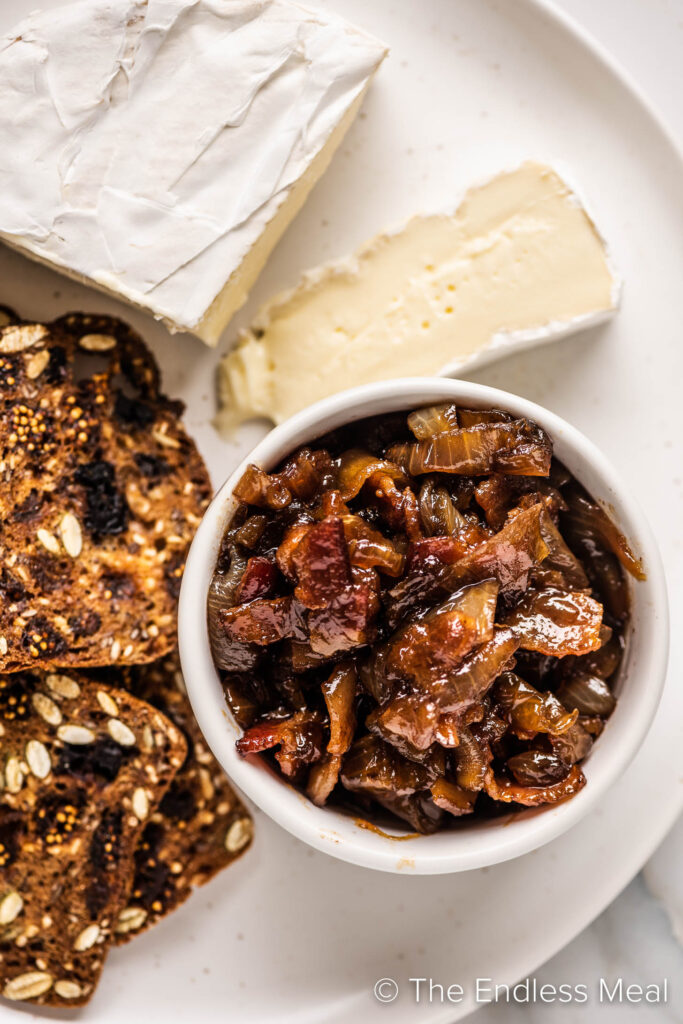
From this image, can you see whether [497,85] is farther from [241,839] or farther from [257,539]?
[241,839]

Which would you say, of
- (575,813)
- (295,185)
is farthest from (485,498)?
(295,185)

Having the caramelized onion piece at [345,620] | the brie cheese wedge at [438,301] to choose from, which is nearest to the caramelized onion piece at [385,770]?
the caramelized onion piece at [345,620]

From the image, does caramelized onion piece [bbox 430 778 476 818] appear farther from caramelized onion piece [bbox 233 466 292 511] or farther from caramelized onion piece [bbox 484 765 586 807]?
caramelized onion piece [bbox 233 466 292 511]

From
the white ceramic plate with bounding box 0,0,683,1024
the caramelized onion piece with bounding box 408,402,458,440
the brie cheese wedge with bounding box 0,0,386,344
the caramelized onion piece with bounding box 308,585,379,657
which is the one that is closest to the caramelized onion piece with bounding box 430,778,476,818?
the caramelized onion piece with bounding box 308,585,379,657

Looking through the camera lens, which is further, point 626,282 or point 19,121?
point 626,282

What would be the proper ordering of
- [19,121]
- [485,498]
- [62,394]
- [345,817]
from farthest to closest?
[62,394] < [19,121] < [345,817] < [485,498]

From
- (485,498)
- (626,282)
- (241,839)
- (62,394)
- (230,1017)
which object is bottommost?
(230,1017)

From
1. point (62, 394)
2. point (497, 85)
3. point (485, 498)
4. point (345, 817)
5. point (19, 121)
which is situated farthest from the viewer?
point (497, 85)
